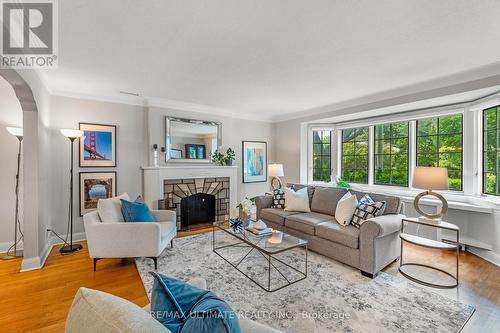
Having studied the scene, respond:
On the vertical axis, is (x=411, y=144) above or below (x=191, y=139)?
below

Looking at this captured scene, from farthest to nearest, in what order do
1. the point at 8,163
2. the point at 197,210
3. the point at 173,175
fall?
the point at 197,210 → the point at 173,175 → the point at 8,163

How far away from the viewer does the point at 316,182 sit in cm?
554

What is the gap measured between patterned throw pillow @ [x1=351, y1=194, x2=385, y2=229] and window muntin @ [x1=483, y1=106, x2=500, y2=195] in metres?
1.75

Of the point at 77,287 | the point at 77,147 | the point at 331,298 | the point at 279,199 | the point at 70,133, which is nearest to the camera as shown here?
the point at 331,298

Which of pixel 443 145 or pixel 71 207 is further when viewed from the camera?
pixel 443 145

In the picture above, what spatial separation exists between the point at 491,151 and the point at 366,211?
2.14 metres

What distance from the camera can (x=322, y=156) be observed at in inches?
216

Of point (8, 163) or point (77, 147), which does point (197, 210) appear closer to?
point (77, 147)

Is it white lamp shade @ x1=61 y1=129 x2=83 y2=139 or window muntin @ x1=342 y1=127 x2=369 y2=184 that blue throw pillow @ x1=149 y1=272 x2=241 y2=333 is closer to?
white lamp shade @ x1=61 y1=129 x2=83 y2=139

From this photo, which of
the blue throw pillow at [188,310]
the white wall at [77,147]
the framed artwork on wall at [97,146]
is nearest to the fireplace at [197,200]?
the white wall at [77,147]

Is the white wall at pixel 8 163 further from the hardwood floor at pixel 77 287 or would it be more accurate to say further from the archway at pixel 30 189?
the archway at pixel 30 189

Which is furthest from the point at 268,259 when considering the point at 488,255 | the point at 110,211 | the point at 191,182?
the point at 488,255

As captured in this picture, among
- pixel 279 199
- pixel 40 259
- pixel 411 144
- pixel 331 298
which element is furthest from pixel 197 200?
pixel 411 144

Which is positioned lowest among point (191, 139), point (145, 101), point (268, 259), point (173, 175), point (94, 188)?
point (268, 259)
